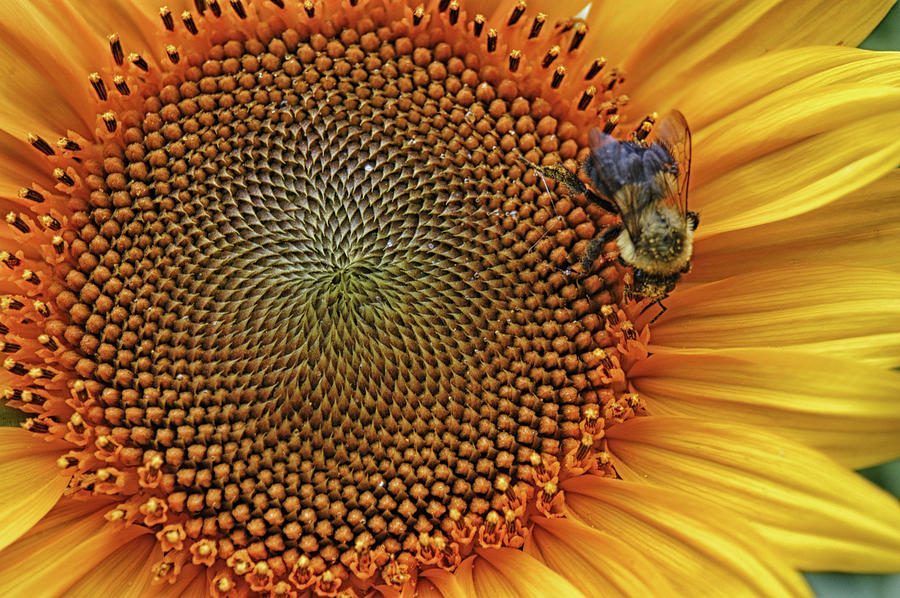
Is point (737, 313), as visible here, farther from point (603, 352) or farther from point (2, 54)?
point (2, 54)

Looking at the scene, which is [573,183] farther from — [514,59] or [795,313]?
[795,313]

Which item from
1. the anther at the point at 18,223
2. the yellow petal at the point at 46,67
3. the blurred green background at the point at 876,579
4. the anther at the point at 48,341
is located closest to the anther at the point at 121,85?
the yellow petal at the point at 46,67

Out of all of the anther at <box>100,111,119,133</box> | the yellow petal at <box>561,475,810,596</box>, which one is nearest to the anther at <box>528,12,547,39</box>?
the anther at <box>100,111,119,133</box>

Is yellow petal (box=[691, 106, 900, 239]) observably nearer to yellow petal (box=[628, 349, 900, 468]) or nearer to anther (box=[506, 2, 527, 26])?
yellow petal (box=[628, 349, 900, 468])

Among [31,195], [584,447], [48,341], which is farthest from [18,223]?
[584,447]

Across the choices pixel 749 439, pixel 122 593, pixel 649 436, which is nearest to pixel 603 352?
pixel 649 436

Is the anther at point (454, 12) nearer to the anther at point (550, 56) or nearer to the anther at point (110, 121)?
the anther at point (550, 56)

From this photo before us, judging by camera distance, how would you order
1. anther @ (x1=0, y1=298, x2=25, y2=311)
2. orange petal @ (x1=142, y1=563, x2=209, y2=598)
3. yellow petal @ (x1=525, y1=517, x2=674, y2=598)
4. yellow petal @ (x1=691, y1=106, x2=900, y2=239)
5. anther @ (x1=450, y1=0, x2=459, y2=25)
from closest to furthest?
yellow petal @ (x1=525, y1=517, x2=674, y2=598) < yellow petal @ (x1=691, y1=106, x2=900, y2=239) < orange petal @ (x1=142, y1=563, x2=209, y2=598) < anther @ (x1=0, y1=298, x2=25, y2=311) < anther @ (x1=450, y1=0, x2=459, y2=25)
